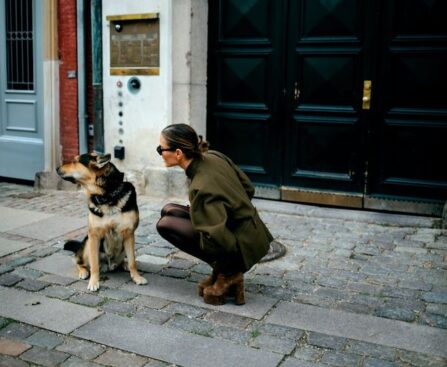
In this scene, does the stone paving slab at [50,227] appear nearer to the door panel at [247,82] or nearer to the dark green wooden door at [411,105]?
the door panel at [247,82]

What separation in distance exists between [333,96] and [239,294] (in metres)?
3.78

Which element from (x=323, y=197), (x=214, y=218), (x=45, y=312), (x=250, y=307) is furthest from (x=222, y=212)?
(x=323, y=197)

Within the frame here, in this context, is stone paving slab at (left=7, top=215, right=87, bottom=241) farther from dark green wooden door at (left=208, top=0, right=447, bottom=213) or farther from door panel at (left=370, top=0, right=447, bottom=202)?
door panel at (left=370, top=0, right=447, bottom=202)

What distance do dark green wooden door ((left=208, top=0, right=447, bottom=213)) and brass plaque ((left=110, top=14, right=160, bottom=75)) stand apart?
0.78m

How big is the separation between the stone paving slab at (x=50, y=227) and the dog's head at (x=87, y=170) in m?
1.81

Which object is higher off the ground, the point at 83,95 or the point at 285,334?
the point at 83,95

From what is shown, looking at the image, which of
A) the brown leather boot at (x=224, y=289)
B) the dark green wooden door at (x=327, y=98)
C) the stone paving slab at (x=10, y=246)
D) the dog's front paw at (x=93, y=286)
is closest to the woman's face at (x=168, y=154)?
the brown leather boot at (x=224, y=289)

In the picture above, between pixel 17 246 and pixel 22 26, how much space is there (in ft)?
15.0

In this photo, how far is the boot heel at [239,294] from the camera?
4.59m

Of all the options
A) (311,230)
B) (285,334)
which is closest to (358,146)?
(311,230)

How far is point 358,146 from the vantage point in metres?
7.52

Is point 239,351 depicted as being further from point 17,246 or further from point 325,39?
point 325,39

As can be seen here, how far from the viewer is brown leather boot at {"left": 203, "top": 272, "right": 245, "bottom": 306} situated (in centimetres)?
457

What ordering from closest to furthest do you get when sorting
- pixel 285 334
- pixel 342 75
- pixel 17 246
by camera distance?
pixel 285 334
pixel 17 246
pixel 342 75
